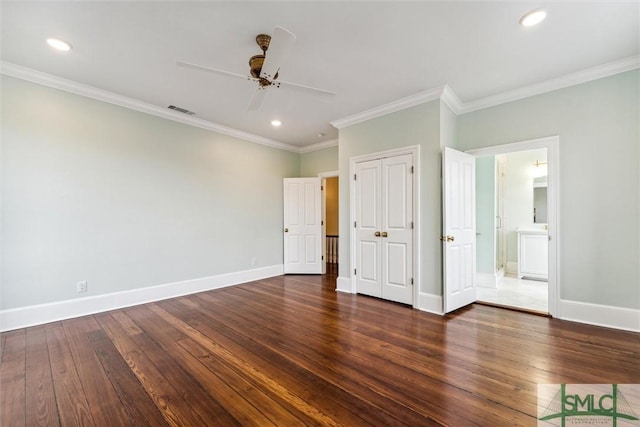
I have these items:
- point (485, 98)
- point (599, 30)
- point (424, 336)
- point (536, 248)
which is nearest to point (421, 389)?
point (424, 336)

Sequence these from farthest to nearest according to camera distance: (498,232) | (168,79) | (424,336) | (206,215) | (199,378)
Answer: (498,232) → (206,215) → (168,79) → (424,336) → (199,378)

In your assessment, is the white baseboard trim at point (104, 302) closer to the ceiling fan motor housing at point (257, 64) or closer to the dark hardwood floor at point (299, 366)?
the dark hardwood floor at point (299, 366)

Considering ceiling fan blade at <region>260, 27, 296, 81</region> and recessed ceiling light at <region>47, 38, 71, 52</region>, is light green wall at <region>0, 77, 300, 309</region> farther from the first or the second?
ceiling fan blade at <region>260, 27, 296, 81</region>

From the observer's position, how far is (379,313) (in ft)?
11.4

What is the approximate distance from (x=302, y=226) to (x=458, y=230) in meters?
3.28

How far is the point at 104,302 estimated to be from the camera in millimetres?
3574

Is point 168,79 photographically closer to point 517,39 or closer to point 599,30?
point 517,39

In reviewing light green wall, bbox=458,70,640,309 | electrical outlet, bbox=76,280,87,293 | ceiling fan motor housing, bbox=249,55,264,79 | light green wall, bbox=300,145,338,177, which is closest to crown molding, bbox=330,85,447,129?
light green wall, bbox=300,145,338,177

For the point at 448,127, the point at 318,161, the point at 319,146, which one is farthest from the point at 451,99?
the point at 318,161

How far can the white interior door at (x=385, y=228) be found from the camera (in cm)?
380

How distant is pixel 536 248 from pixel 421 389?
194 inches

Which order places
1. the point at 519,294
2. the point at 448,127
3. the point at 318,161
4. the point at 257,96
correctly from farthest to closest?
the point at 318,161
the point at 519,294
the point at 448,127
the point at 257,96

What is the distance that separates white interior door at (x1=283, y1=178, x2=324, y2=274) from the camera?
5.96 meters

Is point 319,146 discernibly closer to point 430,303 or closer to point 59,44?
point 430,303
